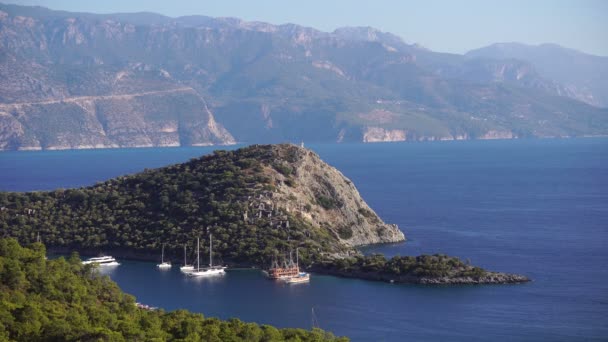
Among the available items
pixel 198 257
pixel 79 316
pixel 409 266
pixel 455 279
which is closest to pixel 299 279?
pixel 409 266

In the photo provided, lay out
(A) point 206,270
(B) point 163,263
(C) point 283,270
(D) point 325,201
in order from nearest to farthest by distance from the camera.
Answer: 1. (C) point 283,270
2. (A) point 206,270
3. (B) point 163,263
4. (D) point 325,201

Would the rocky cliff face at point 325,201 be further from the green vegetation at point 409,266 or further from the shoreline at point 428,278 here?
the shoreline at point 428,278

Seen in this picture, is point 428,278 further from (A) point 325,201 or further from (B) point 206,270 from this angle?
(A) point 325,201

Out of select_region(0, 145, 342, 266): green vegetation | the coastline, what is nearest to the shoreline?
the coastline

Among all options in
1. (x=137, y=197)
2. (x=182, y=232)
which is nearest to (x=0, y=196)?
(x=137, y=197)

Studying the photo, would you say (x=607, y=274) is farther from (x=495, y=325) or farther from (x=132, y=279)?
(x=132, y=279)
